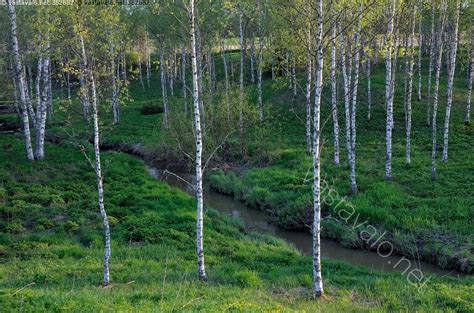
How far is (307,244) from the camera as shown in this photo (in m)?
17.0

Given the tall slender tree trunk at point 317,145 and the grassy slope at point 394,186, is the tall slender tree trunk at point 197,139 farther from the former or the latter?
the tall slender tree trunk at point 317,145

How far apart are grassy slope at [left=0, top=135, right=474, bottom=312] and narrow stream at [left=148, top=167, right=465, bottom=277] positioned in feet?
4.18

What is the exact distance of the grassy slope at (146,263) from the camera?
9.48m

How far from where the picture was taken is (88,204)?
1781cm

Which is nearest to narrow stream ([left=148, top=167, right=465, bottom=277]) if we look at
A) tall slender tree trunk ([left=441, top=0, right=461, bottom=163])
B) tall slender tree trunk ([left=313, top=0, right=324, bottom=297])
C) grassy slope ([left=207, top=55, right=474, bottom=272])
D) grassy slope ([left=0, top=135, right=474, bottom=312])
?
grassy slope ([left=207, top=55, right=474, bottom=272])

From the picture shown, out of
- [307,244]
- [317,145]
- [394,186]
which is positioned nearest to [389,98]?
[394,186]

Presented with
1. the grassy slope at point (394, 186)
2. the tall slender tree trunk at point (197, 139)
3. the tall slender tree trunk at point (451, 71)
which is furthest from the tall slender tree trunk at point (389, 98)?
the tall slender tree trunk at point (197, 139)

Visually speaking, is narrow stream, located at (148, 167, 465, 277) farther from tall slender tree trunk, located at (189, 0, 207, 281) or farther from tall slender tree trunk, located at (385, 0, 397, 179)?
tall slender tree trunk, located at (189, 0, 207, 281)

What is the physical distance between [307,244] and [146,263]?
6.52 meters

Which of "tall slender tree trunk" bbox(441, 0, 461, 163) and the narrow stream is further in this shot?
"tall slender tree trunk" bbox(441, 0, 461, 163)

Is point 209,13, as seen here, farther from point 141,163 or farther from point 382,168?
point 382,168

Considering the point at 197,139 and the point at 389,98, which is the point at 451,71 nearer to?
the point at 389,98

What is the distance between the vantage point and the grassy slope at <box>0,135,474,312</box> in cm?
948

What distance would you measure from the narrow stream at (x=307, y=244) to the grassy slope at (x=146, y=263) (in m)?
1.27
